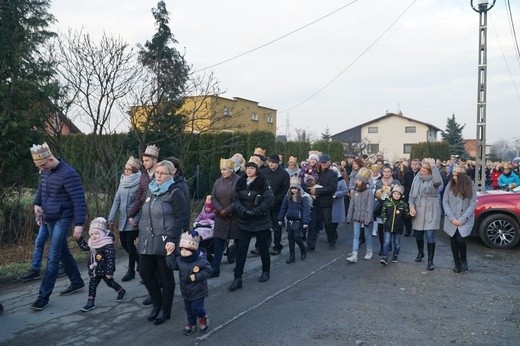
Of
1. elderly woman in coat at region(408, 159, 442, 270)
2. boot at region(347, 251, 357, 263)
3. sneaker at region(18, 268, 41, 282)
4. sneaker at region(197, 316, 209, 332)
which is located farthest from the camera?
boot at region(347, 251, 357, 263)

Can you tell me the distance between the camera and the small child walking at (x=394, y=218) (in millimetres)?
8000

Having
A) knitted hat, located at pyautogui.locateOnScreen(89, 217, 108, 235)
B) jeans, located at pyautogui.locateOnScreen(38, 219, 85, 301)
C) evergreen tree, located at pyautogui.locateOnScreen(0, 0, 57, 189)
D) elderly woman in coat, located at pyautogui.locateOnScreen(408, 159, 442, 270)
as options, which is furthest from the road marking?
evergreen tree, located at pyautogui.locateOnScreen(0, 0, 57, 189)

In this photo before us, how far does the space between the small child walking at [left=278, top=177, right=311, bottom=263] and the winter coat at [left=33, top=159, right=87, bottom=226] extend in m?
3.73

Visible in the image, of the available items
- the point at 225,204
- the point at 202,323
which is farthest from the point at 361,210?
the point at 202,323

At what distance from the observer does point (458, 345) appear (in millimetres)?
4512

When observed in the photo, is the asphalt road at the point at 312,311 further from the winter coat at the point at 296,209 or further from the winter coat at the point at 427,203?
the winter coat at the point at 296,209

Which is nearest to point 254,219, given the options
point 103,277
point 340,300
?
point 340,300

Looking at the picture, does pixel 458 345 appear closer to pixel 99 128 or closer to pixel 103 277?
pixel 103 277

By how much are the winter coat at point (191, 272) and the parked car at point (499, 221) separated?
7243mm

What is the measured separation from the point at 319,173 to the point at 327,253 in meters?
1.66

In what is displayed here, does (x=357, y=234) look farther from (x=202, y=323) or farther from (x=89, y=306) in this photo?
(x=89, y=306)

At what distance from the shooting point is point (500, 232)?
9453 mm

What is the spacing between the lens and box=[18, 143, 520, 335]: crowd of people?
494cm

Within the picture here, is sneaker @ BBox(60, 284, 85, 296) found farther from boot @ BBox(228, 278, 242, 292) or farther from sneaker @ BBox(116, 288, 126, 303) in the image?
boot @ BBox(228, 278, 242, 292)
